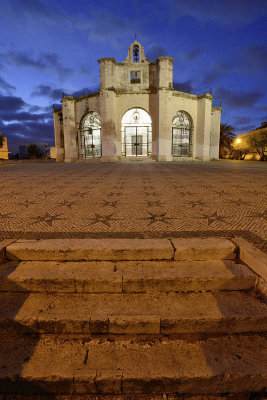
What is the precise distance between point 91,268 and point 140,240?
1.78 feet

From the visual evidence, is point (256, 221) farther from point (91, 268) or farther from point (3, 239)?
point (3, 239)

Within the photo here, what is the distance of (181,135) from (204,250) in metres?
19.5

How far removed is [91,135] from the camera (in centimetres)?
2000

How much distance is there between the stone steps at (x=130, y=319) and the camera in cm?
118

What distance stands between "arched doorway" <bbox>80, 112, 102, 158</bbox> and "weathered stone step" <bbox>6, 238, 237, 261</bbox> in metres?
18.8

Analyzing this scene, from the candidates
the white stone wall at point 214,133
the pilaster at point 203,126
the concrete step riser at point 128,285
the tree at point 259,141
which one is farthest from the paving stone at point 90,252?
the tree at point 259,141

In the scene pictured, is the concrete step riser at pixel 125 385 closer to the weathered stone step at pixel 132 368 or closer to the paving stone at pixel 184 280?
the weathered stone step at pixel 132 368

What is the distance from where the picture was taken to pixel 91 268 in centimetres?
176

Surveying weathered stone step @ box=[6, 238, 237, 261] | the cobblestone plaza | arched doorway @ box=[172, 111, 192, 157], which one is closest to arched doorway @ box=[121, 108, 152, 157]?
arched doorway @ box=[172, 111, 192, 157]

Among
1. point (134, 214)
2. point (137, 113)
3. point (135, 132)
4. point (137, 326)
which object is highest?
point (137, 113)

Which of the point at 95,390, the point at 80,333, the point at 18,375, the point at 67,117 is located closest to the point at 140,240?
the point at 80,333

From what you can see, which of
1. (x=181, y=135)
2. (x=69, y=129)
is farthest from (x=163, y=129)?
(x=69, y=129)

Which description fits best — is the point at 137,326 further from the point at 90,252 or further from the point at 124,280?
the point at 90,252

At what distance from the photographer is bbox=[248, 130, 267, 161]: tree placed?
25.0 meters
